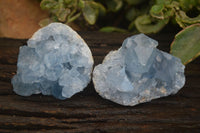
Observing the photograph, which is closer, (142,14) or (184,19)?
(184,19)

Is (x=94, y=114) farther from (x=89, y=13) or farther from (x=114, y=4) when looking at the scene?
(x=114, y=4)

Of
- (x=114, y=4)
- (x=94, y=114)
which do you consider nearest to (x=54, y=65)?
(x=94, y=114)

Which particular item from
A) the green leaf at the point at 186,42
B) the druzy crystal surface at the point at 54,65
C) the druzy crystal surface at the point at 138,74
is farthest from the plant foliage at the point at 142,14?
the druzy crystal surface at the point at 54,65

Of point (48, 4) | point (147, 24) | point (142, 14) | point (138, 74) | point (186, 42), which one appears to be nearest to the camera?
point (138, 74)

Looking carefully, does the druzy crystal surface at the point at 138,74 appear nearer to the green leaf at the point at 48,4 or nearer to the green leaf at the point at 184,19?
the green leaf at the point at 184,19

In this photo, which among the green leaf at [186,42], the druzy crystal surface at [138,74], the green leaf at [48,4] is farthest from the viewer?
the green leaf at [48,4]

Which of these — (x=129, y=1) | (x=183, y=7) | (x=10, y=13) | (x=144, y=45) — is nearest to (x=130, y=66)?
(x=144, y=45)
